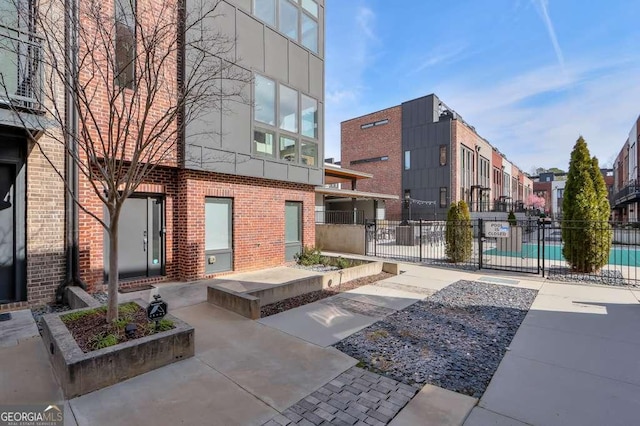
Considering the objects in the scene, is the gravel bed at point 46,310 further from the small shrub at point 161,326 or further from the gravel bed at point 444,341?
the gravel bed at point 444,341

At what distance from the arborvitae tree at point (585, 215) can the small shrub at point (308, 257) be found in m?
7.28

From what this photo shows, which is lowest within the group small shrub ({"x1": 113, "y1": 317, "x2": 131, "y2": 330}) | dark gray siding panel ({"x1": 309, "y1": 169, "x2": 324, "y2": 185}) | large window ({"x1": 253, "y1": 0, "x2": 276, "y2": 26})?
small shrub ({"x1": 113, "y1": 317, "x2": 131, "y2": 330})

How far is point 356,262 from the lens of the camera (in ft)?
33.0

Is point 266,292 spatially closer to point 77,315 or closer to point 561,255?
point 77,315

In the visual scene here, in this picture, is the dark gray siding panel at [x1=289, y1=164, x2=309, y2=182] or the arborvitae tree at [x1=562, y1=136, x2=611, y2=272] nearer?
the arborvitae tree at [x1=562, y1=136, x2=611, y2=272]

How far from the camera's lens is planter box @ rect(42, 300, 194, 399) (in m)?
3.06

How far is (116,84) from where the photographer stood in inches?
259

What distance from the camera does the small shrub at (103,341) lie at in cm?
346

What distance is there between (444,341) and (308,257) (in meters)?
6.44

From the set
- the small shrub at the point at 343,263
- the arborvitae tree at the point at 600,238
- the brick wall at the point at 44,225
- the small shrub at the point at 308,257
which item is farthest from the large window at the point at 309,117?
the arborvitae tree at the point at 600,238

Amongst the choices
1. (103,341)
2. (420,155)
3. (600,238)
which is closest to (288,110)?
(103,341)

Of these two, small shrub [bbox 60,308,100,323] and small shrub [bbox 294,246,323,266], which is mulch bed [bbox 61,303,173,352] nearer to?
small shrub [bbox 60,308,100,323]

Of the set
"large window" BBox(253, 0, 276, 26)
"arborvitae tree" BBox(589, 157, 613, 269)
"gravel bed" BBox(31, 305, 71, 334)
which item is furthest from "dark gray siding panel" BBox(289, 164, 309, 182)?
"arborvitae tree" BBox(589, 157, 613, 269)

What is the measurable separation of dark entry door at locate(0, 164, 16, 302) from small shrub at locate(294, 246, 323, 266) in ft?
22.2
